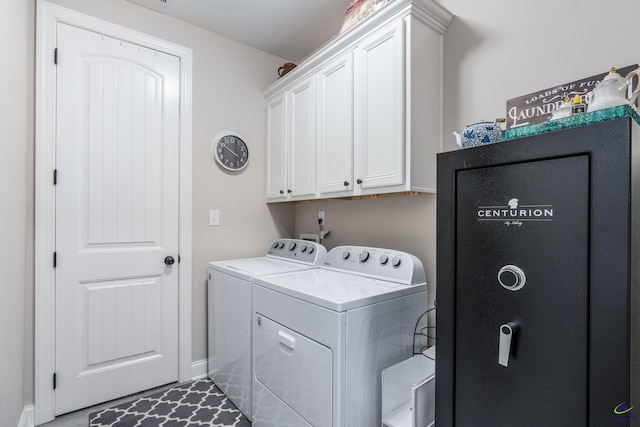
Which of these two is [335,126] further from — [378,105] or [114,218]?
[114,218]

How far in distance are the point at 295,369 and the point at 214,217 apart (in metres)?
1.46

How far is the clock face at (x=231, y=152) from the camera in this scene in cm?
249

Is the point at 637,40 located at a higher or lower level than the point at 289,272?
higher

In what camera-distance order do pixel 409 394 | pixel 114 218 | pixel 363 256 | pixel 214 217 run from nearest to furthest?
pixel 409 394, pixel 363 256, pixel 114 218, pixel 214 217

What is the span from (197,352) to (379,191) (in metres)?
1.87

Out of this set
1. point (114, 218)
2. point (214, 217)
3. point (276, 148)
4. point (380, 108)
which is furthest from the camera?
point (276, 148)

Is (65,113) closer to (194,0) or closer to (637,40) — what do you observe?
(194,0)

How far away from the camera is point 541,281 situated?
0.75m

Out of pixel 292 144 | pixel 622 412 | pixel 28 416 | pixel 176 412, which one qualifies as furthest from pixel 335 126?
pixel 28 416

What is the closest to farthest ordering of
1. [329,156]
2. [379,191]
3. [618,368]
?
[618,368] → [379,191] → [329,156]

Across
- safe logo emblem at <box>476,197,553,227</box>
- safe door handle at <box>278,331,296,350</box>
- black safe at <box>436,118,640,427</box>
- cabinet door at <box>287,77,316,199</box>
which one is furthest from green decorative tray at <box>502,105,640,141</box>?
cabinet door at <box>287,77,316,199</box>

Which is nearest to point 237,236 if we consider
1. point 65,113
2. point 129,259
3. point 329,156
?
point 129,259

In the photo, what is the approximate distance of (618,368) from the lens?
2.10 feet

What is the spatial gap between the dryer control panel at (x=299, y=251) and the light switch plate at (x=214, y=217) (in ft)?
1.59
